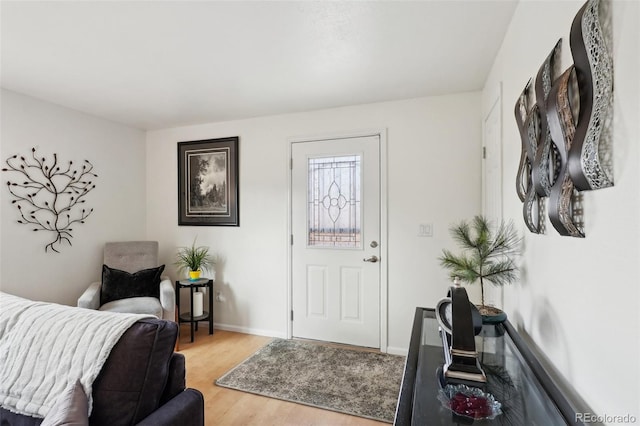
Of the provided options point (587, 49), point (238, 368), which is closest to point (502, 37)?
point (587, 49)

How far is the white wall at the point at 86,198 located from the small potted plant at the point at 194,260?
636mm

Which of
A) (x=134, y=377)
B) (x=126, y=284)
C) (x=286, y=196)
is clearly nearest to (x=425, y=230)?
(x=286, y=196)

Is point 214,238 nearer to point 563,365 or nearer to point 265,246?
point 265,246

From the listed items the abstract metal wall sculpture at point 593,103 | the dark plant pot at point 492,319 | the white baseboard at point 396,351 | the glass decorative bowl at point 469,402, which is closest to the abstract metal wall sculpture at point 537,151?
the abstract metal wall sculpture at point 593,103

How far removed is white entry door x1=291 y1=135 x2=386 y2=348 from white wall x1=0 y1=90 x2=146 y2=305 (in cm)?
204

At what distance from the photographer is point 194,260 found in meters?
3.45

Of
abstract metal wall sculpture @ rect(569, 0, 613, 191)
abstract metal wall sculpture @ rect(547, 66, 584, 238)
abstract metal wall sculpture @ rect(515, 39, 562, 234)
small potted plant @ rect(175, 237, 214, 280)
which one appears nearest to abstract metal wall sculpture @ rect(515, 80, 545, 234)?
abstract metal wall sculpture @ rect(515, 39, 562, 234)

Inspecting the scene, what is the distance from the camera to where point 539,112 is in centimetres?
115

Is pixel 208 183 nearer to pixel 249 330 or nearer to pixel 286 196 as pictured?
pixel 286 196

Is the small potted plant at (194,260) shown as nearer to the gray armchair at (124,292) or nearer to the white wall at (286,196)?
the white wall at (286,196)

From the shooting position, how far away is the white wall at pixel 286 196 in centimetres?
278

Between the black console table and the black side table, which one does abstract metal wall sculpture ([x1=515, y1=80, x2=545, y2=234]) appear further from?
the black side table

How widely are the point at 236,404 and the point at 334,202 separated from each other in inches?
73.7

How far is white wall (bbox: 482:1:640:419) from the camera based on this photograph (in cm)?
67
